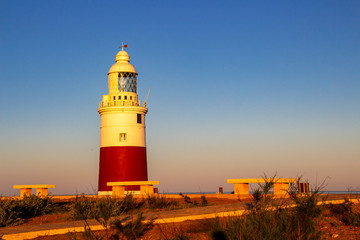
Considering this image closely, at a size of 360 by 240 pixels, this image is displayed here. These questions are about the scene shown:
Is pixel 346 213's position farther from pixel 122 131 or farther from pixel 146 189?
pixel 122 131

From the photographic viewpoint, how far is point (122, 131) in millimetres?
32375

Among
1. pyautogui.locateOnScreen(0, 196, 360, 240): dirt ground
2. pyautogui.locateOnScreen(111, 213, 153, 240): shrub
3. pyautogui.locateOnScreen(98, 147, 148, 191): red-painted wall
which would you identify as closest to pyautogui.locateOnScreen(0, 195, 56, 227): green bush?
pyautogui.locateOnScreen(0, 196, 360, 240): dirt ground

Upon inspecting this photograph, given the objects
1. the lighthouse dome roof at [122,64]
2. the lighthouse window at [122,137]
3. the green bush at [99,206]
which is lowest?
the green bush at [99,206]

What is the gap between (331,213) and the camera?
13.9 metres

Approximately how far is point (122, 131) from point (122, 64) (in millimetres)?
Answer: 5133

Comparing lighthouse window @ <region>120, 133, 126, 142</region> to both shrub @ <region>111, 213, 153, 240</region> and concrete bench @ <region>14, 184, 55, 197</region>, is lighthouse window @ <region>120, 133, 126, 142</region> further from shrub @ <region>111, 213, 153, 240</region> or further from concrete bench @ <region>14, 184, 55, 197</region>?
shrub @ <region>111, 213, 153, 240</region>

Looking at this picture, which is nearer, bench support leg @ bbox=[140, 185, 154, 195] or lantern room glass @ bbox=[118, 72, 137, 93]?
bench support leg @ bbox=[140, 185, 154, 195]

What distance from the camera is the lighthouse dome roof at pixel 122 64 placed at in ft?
109

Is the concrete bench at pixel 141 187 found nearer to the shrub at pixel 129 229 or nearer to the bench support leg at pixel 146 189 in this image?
the bench support leg at pixel 146 189

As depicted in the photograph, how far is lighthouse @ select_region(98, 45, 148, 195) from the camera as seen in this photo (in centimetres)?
3209

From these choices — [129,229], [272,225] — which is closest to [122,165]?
[129,229]

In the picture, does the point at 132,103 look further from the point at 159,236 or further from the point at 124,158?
the point at 159,236

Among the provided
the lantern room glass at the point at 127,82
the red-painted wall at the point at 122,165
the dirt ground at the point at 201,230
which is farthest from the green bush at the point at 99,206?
the lantern room glass at the point at 127,82

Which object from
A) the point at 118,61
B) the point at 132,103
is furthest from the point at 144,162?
the point at 118,61
